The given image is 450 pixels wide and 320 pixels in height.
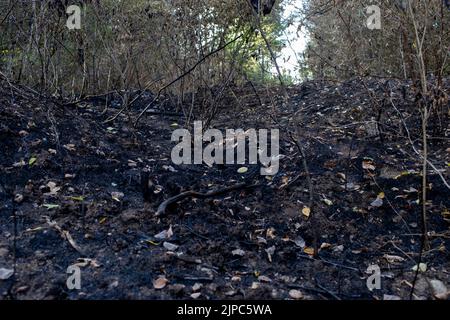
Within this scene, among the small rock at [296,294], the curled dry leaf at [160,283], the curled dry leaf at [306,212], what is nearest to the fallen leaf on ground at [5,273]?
the curled dry leaf at [160,283]

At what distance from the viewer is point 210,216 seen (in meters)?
2.51

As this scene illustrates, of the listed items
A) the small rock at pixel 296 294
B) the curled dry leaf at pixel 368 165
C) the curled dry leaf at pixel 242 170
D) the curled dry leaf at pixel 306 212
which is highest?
the curled dry leaf at pixel 368 165

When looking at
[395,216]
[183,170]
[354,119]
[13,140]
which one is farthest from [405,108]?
[13,140]

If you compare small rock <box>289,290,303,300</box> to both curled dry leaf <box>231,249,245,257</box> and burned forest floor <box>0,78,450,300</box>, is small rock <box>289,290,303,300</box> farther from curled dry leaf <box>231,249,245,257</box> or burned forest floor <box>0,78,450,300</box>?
curled dry leaf <box>231,249,245,257</box>

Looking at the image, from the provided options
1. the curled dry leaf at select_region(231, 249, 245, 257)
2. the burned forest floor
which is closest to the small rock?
the burned forest floor

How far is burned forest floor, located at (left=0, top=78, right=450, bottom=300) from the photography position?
6.34ft

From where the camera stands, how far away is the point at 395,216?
101 inches

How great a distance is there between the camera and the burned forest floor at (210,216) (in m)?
1.93

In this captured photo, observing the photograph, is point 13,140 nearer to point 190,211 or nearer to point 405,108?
point 190,211

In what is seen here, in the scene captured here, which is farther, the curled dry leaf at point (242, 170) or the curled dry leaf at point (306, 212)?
the curled dry leaf at point (242, 170)

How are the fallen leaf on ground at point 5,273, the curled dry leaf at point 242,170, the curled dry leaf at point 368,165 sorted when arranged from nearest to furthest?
the fallen leaf on ground at point 5,273 → the curled dry leaf at point 368,165 → the curled dry leaf at point 242,170

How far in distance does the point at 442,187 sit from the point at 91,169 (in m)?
2.32

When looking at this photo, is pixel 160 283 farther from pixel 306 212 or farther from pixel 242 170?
pixel 242 170

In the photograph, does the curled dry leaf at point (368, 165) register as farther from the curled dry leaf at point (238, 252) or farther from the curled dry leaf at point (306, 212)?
the curled dry leaf at point (238, 252)
